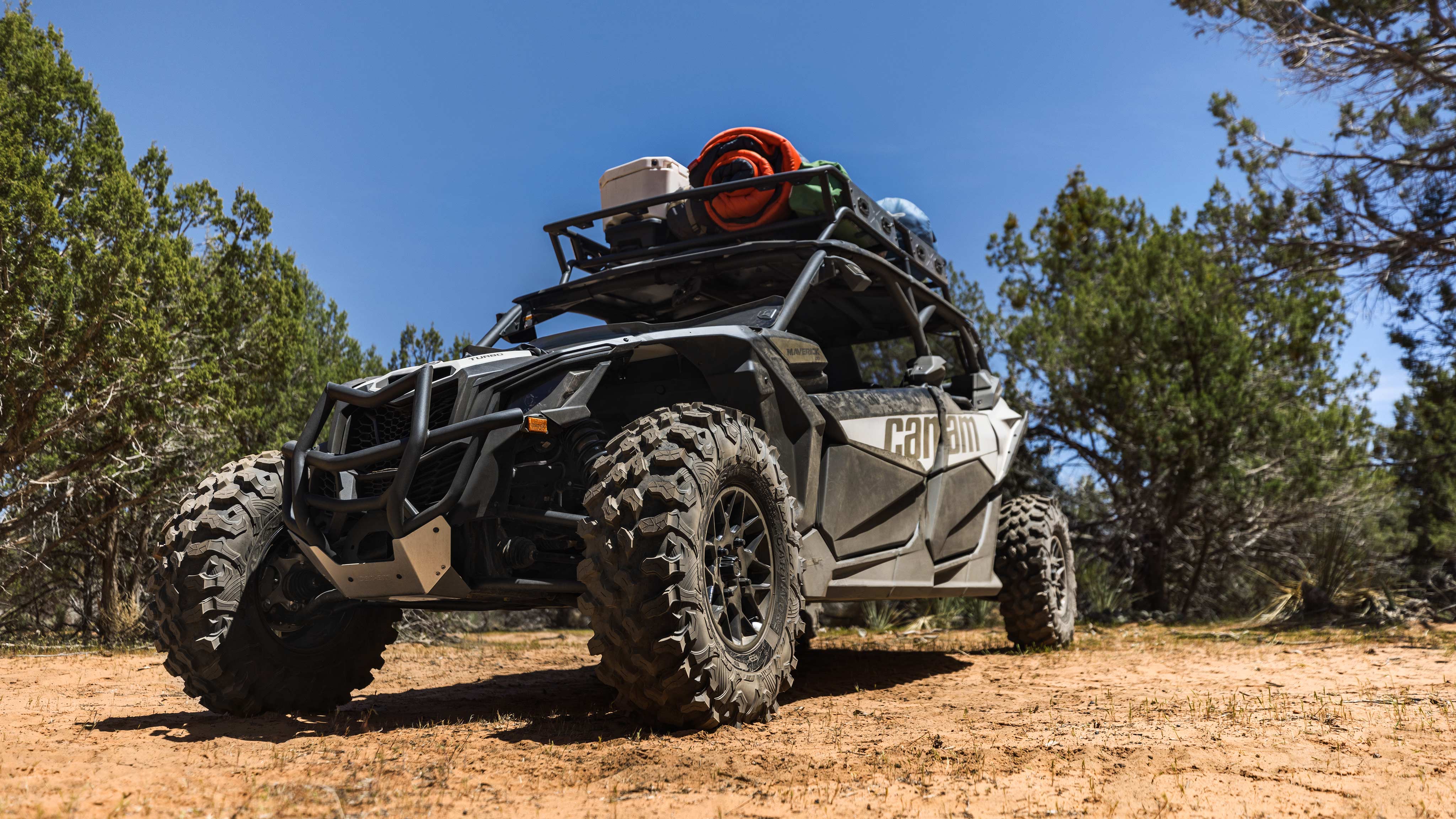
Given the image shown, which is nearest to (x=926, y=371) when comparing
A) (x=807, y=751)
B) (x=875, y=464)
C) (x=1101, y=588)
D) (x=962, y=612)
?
(x=875, y=464)

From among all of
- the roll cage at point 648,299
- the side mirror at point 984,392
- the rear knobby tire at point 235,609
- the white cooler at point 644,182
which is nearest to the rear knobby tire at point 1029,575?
the side mirror at point 984,392

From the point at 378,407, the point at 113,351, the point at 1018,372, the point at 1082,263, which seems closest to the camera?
the point at 378,407

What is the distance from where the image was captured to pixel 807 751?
3.56 metres

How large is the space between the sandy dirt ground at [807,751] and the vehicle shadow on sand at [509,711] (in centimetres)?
2

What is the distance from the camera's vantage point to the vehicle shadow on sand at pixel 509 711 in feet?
12.9

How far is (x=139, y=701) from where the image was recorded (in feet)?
17.0

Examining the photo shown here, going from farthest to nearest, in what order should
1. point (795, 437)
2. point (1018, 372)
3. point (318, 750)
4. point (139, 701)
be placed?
point (1018, 372) < point (139, 701) < point (795, 437) < point (318, 750)

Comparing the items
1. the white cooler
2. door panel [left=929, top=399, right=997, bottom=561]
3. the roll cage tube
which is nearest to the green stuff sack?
the white cooler

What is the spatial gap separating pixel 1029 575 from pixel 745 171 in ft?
11.1

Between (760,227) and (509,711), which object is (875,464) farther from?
(509,711)

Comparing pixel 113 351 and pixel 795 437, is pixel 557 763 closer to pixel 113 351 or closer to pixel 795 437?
pixel 795 437

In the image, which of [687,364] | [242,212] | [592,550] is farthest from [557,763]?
[242,212]

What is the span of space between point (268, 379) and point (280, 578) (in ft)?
25.0

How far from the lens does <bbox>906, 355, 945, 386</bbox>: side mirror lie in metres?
5.78
